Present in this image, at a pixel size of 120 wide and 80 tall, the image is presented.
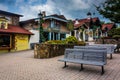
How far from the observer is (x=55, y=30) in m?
24.1

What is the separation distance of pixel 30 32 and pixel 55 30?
471 centimetres

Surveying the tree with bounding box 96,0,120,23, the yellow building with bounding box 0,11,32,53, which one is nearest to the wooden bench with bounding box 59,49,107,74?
the tree with bounding box 96,0,120,23

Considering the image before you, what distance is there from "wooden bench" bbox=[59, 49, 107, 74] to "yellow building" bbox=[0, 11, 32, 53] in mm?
10531

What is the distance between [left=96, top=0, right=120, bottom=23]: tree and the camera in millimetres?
16383

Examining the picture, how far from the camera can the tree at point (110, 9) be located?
53.7 feet

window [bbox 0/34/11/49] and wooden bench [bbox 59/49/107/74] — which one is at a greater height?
window [bbox 0/34/11/49]

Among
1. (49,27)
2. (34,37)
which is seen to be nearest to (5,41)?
(34,37)

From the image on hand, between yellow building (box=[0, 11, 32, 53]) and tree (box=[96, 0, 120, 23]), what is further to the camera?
yellow building (box=[0, 11, 32, 53])

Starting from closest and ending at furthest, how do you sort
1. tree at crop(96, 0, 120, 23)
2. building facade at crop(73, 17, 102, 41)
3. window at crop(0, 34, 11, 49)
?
tree at crop(96, 0, 120, 23) → window at crop(0, 34, 11, 49) → building facade at crop(73, 17, 102, 41)

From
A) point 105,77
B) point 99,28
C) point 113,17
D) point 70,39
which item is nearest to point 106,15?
point 113,17

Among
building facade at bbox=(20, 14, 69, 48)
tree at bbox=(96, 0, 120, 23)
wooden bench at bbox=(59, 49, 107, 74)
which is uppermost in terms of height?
tree at bbox=(96, 0, 120, 23)

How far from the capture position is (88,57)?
7.43m

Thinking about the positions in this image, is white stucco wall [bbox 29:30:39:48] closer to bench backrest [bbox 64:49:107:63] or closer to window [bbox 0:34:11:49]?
window [bbox 0:34:11:49]

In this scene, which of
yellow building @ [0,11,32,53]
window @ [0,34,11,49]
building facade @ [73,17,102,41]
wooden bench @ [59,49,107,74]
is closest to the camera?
wooden bench @ [59,49,107,74]
